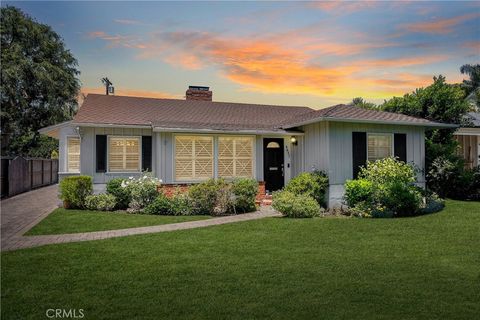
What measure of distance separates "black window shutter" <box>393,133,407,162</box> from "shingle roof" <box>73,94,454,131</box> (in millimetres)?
630

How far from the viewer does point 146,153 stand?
14.2 metres

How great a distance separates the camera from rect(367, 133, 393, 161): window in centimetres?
1352

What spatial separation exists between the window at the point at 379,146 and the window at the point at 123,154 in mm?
8580

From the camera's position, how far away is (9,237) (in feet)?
27.4

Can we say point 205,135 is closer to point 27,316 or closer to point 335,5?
point 335,5

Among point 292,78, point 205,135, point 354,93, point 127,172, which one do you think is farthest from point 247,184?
point 354,93

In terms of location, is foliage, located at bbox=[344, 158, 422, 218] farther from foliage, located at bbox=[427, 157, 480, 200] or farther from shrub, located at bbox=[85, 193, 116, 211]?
shrub, located at bbox=[85, 193, 116, 211]

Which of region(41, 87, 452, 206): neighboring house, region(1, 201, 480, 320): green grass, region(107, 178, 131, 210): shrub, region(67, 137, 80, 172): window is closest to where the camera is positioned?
region(1, 201, 480, 320): green grass

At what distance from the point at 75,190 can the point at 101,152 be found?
1764mm

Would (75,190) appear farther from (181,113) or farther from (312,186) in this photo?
(312,186)

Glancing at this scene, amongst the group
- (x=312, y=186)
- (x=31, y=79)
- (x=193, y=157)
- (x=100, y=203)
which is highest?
(x=31, y=79)

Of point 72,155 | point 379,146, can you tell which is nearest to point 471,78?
point 379,146

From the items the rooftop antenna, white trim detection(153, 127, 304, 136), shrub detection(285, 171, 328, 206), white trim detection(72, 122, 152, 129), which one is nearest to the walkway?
→ shrub detection(285, 171, 328, 206)

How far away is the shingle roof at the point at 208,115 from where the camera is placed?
A: 1346 centimetres
